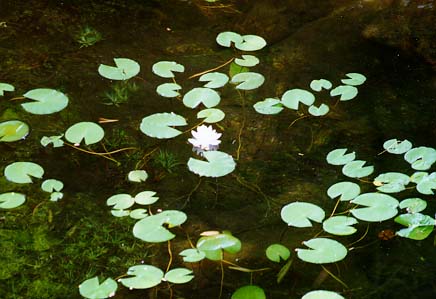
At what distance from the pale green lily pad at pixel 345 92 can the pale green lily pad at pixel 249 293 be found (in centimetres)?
85

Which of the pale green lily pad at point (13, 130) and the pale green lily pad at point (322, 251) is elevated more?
the pale green lily pad at point (13, 130)

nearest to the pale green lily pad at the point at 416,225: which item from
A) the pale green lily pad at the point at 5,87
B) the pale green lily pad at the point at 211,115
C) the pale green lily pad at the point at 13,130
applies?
the pale green lily pad at the point at 211,115

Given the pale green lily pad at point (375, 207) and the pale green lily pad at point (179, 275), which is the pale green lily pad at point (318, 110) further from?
the pale green lily pad at point (179, 275)

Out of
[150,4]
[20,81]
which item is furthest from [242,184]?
[150,4]

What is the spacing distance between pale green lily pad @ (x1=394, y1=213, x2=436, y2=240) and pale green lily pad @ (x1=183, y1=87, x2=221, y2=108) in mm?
707

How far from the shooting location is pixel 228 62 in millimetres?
2344

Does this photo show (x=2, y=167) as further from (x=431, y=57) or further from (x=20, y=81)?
(x=431, y=57)

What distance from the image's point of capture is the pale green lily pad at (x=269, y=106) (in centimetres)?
212

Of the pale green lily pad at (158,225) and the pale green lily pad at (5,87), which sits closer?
the pale green lily pad at (158,225)

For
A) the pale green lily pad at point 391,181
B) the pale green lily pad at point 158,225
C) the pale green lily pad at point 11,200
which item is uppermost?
the pale green lily pad at point 391,181

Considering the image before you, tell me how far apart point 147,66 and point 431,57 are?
1.03m

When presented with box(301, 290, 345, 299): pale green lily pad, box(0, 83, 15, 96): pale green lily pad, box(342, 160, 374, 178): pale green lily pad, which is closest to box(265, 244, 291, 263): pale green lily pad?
box(301, 290, 345, 299): pale green lily pad

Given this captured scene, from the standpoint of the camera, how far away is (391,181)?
1862mm

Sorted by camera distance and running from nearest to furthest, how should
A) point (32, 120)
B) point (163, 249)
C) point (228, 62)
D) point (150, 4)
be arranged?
1. point (163, 249)
2. point (32, 120)
3. point (228, 62)
4. point (150, 4)
